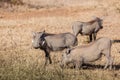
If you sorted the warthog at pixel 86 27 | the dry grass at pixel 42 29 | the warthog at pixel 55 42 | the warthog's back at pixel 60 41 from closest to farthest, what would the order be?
the dry grass at pixel 42 29 < the warthog at pixel 55 42 < the warthog's back at pixel 60 41 < the warthog at pixel 86 27

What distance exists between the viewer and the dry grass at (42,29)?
763cm

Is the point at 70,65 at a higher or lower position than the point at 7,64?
lower

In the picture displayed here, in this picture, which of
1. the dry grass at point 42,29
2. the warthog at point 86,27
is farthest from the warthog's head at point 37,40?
the warthog at point 86,27

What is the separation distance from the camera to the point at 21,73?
7.44 metres

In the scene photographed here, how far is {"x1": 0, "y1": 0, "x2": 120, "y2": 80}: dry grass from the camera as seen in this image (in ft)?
25.0

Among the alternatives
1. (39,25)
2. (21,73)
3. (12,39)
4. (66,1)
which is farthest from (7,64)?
(66,1)

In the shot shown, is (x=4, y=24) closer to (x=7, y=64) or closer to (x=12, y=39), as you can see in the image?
(x=12, y=39)

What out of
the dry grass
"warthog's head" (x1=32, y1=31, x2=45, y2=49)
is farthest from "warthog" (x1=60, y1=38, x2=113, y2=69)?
"warthog's head" (x1=32, y1=31, x2=45, y2=49)

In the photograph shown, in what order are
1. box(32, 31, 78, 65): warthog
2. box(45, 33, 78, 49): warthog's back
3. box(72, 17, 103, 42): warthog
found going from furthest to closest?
box(72, 17, 103, 42): warthog < box(45, 33, 78, 49): warthog's back < box(32, 31, 78, 65): warthog

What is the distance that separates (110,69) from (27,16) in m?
14.0

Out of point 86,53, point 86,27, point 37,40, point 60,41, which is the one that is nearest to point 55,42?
point 60,41

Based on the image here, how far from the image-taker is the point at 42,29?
20.7m

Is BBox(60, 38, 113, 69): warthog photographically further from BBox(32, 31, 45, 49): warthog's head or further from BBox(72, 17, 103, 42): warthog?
BBox(72, 17, 103, 42): warthog

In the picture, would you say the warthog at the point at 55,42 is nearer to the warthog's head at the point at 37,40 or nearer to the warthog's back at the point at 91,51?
the warthog's head at the point at 37,40
